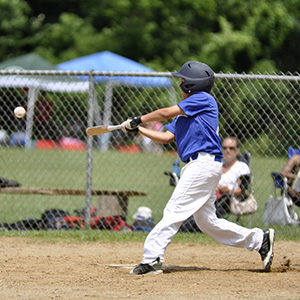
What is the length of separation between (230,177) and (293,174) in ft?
2.96

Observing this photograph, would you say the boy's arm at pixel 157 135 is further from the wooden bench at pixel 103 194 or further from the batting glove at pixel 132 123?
the wooden bench at pixel 103 194

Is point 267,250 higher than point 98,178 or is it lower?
higher

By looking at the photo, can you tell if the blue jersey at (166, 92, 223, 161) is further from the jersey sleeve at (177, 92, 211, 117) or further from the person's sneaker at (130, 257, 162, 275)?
the person's sneaker at (130, 257, 162, 275)

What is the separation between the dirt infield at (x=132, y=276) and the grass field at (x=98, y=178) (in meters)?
1.58

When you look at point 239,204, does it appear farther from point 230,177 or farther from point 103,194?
point 103,194

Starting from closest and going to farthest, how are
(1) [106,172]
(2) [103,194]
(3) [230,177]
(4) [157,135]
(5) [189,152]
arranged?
(5) [189,152], (4) [157,135], (3) [230,177], (2) [103,194], (1) [106,172]

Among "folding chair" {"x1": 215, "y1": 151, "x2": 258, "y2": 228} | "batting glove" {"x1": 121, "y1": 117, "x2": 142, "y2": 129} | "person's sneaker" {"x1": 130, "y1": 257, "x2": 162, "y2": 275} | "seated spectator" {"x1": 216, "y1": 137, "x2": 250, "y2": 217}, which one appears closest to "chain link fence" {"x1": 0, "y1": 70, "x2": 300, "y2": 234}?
"folding chair" {"x1": 215, "y1": 151, "x2": 258, "y2": 228}

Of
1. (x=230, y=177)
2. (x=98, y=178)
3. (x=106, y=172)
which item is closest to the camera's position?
(x=230, y=177)

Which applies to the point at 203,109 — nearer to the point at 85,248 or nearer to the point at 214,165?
the point at 214,165

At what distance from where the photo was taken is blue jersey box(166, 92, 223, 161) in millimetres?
5465

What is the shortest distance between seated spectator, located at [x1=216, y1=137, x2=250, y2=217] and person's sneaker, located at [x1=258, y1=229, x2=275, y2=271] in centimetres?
218

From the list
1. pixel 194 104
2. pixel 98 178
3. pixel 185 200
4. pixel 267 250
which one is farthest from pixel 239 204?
pixel 98 178

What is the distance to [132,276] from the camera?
214 inches

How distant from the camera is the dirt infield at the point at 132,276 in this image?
4715 mm
